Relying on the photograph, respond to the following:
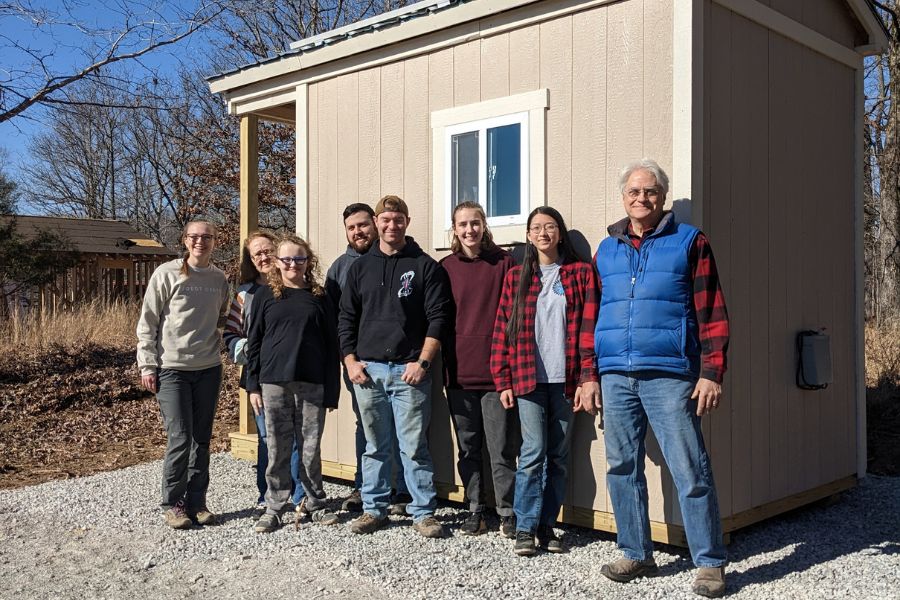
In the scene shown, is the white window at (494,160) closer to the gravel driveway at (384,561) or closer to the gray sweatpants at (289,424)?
the gray sweatpants at (289,424)

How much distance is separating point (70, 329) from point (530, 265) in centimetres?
1059

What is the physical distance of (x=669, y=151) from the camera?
4.63 metres

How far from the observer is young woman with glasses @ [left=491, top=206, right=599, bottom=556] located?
4.54 meters

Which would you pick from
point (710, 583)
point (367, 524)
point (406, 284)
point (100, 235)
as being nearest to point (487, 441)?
point (367, 524)

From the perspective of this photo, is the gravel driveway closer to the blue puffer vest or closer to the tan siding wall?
the tan siding wall

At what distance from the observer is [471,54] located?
5.58 m

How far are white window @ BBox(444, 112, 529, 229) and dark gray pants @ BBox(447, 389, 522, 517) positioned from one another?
111cm

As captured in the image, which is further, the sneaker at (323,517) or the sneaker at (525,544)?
the sneaker at (323,517)

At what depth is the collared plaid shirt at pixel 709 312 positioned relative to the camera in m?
3.92

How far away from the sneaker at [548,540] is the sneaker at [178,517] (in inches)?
81.6

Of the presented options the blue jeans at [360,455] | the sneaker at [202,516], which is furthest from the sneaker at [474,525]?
the sneaker at [202,516]

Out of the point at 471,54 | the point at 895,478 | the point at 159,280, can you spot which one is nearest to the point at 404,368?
the point at 159,280

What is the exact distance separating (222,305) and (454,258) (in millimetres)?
1517

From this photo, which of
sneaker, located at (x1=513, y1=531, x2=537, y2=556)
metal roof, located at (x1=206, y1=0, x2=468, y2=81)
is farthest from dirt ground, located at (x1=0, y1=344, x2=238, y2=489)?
sneaker, located at (x1=513, y1=531, x2=537, y2=556)
